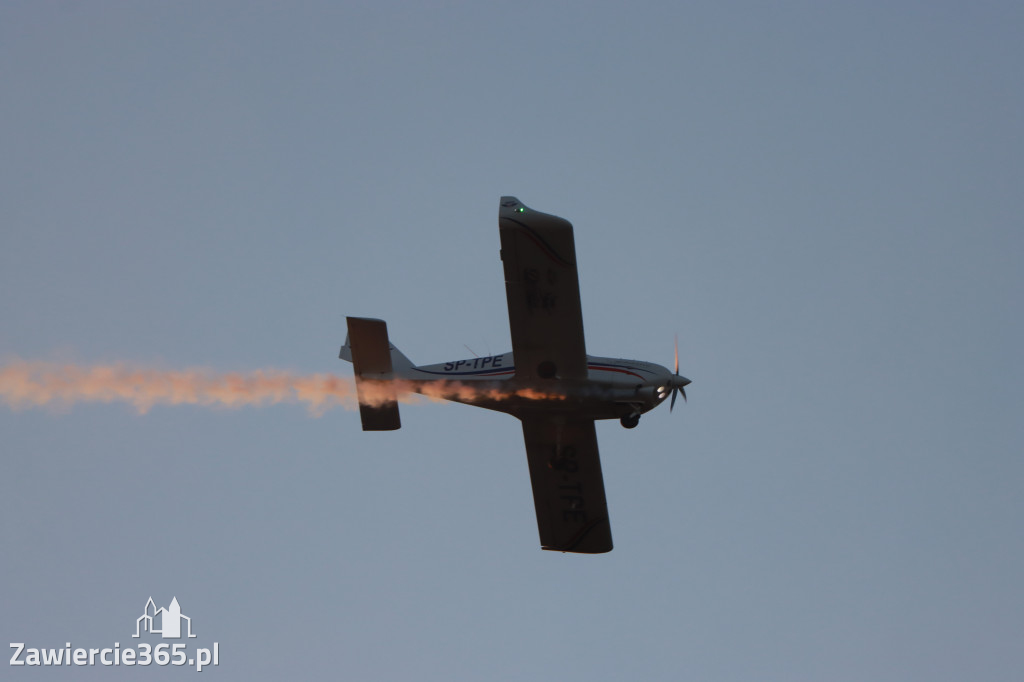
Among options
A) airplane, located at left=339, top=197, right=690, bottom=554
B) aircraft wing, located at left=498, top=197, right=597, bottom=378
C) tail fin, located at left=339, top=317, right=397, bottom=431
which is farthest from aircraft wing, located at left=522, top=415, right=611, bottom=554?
tail fin, located at left=339, top=317, right=397, bottom=431

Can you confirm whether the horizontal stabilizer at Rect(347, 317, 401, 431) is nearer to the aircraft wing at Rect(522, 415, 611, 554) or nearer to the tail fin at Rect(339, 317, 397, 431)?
the tail fin at Rect(339, 317, 397, 431)

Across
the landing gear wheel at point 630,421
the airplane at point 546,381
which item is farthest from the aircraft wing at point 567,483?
the landing gear wheel at point 630,421

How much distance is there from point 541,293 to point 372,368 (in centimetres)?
366

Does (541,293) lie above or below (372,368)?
above

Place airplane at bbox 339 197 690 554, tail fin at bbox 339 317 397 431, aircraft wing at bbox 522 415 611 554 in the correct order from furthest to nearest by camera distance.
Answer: aircraft wing at bbox 522 415 611 554 → tail fin at bbox 339 317 397 431 → airplane at bbox 339 197 690 554

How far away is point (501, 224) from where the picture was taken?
16.7 meters

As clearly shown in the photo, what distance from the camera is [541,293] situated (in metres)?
17.1

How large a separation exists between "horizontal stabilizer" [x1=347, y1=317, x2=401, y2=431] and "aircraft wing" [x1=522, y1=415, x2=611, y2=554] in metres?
2.64

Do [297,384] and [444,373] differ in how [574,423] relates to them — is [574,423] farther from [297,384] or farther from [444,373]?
[297,384]

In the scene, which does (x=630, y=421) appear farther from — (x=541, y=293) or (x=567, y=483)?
(x=541, y=293)

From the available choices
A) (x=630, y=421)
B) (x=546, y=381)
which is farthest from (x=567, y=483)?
(x=546, y=381)

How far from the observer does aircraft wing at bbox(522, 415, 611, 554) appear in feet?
63.6

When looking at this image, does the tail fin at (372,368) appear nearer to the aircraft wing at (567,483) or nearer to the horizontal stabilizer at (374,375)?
the horizontal stabilizer at (374,375)

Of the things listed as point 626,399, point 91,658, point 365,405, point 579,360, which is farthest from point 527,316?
point 91,658
